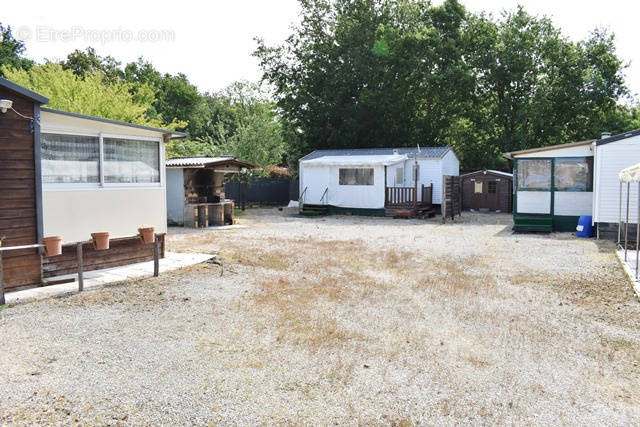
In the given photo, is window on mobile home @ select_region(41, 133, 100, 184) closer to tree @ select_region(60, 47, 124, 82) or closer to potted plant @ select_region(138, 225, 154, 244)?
potted plant @ select_region(138, 225, 154, 244)

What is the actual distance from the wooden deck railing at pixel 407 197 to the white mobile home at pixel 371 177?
0.04 meters

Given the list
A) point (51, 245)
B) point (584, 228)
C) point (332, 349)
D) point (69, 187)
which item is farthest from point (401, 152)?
point (332, 349)

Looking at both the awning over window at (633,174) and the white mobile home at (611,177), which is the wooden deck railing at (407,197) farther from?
the awning over window at (633,174)

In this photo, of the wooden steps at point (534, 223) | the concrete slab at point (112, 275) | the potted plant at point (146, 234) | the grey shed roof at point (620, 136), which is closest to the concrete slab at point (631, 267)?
the grey shed roof at point (620, 136)

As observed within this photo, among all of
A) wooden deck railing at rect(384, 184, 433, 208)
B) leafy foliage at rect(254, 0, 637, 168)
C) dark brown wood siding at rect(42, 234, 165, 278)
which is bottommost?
dark brown wood siding at rect(42, 234, 165, 278)

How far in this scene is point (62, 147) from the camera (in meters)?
7.25

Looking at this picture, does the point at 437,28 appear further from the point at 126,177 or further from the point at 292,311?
the point at 292,311

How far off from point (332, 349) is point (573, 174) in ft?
40.2

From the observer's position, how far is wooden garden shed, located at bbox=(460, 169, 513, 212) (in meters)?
22.5

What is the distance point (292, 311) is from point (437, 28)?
81.7 feet

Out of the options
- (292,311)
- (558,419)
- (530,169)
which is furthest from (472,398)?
(530,169)

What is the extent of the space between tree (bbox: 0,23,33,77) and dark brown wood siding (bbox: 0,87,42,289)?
26.7m

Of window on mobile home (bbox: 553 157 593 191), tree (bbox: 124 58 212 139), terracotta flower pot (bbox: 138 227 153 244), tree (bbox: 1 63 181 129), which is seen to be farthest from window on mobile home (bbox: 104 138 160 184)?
tree (bbox: 124 58 212 139)

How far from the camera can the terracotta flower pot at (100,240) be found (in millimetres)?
7367
